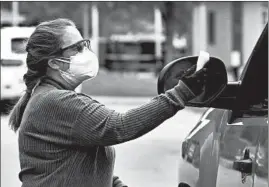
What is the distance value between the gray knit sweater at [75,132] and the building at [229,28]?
31.1 metres

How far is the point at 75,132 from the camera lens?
10.1 feet

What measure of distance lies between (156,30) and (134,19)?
301 inches

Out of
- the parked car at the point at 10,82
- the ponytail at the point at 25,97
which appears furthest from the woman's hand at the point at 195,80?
the parked car at the point at 10,82

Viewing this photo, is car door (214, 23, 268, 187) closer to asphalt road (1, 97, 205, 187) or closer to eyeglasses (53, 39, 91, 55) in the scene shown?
eyeglasses (53, 39, 91, 55)

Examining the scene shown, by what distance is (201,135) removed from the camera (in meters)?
3.99

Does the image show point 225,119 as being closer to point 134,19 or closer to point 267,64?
point 267,64

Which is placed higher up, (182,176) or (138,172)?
(182,176)

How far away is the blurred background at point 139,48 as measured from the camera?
12.4 meters

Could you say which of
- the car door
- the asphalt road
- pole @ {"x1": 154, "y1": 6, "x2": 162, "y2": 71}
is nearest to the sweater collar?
the car door

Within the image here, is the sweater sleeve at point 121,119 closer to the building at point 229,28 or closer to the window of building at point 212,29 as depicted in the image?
the building at point 229,28

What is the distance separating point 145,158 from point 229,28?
25664 millimetres

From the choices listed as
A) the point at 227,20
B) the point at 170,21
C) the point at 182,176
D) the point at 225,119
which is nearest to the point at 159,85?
the point at 225,119

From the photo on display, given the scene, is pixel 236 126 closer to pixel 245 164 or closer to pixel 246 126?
pixel 246 126

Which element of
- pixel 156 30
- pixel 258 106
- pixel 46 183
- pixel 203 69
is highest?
pixel 203 69
